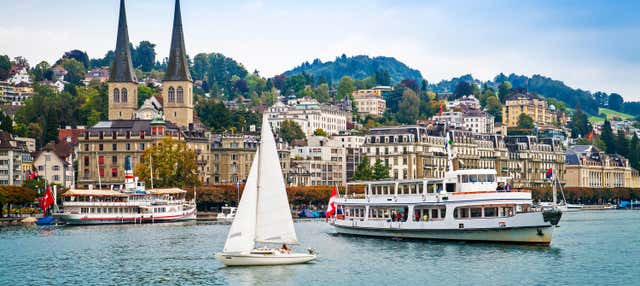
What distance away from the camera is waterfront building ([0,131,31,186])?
568 feet

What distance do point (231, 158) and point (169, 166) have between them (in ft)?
96.1

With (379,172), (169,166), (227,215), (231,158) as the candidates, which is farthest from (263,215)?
(231,158)

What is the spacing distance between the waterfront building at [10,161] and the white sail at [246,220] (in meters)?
114

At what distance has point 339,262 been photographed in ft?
241

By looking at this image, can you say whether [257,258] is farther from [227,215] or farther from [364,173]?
[364,173]

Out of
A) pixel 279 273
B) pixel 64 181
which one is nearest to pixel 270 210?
pixel 279 273

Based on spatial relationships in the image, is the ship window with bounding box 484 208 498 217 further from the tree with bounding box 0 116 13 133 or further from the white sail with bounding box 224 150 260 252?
the tree with bounding box 0 116 13 133

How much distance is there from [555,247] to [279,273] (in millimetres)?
27076

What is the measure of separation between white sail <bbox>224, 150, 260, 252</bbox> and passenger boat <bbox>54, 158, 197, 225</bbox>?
67.4 meters

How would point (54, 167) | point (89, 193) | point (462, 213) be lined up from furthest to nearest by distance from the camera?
point (54, 167), point (89, 193), point (462, 213)

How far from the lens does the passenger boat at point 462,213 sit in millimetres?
81000

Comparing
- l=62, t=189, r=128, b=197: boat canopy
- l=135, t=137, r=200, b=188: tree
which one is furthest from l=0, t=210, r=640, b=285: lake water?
l=135, t=137, r=200, b=188: tree

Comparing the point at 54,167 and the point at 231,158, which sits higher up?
the point at 231,158

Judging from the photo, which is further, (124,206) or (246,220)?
(124,206)
